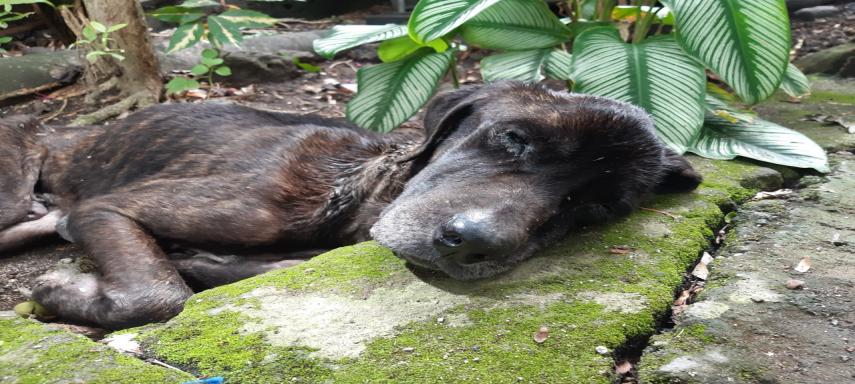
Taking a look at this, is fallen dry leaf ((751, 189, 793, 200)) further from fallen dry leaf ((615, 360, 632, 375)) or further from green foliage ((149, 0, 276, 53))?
green foliage ((149, 0, 276, 53))

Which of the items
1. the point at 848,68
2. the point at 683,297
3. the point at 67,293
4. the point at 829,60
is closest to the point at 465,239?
the point at 683,297

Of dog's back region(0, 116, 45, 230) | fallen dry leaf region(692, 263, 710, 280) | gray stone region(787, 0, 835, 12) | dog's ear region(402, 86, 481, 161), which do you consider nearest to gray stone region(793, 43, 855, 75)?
gray stone region(787, 0, 835, 12)

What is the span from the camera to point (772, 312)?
264 cm

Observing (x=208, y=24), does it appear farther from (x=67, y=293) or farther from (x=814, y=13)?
(x=814, y=13)

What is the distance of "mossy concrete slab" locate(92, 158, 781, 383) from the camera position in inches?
91.0

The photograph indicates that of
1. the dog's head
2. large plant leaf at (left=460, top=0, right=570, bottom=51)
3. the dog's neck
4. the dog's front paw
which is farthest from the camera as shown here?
large plant leaf at (left=460, top=0, right=570, bottom=51)

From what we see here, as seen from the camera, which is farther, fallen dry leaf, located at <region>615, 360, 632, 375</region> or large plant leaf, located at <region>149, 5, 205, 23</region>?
large plant leaf, located at <region>149, 5, 205, 23</region>

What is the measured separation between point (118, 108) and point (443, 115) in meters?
3.45

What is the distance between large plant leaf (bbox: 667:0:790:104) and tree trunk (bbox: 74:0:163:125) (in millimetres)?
4117

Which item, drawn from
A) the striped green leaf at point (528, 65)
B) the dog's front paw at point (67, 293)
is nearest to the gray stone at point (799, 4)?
the striped green leaf at point (528, 65)

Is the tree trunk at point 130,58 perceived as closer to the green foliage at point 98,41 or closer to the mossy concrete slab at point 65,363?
the green foliage at point 98,41

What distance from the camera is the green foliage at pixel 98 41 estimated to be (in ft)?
17.6

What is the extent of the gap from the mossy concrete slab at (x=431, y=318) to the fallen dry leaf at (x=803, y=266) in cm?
38

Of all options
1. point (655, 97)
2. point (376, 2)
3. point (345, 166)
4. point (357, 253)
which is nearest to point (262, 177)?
point (345, 166)
